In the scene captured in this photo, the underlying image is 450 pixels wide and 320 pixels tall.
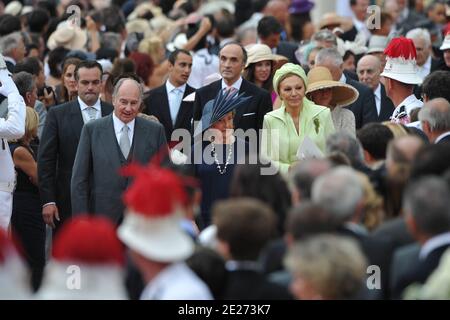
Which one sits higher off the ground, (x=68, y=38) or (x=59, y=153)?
(x=68, y=38)

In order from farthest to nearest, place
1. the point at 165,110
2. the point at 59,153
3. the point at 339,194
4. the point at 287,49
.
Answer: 1. the point at 287,49
2. the point at 165,110
3. the point at 59,153
4. the point at 339,194

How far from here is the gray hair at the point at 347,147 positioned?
8.81 m

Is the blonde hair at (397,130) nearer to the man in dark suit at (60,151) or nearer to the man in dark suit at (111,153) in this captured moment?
the man in dark suit at (111,153)

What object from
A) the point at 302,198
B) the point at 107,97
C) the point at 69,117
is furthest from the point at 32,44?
the point at 302,198

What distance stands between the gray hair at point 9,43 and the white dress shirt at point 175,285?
8916 mm

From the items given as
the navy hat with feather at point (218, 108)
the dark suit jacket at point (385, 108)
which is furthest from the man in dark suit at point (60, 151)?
the dark suit jacket at point (385, 108)

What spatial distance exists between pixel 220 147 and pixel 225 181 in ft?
0.92

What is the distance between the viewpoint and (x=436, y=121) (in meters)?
9.81

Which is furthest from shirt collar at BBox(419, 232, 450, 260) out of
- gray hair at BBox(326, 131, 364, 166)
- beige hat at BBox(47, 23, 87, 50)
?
beige hat at BBox(47, 23, 87, 50)

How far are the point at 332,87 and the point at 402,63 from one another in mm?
748

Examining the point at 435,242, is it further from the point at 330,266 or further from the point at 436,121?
the point at 436,121

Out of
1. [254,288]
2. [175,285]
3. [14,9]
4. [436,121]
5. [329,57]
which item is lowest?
[254,288]

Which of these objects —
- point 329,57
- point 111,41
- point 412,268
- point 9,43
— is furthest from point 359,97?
point 412,268

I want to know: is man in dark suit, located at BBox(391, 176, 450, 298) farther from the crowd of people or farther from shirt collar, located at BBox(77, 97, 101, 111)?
shirt collar, located at BBox(77, 97, 101, 111)
